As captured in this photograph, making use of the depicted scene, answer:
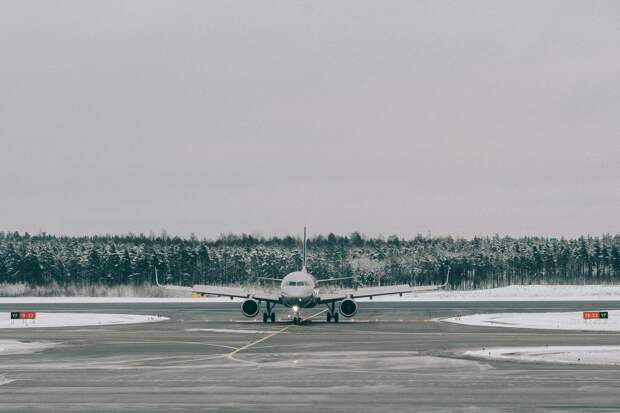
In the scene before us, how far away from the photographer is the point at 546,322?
57656 mm

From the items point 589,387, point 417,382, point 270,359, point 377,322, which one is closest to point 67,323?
point 377,322

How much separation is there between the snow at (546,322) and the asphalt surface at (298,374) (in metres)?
4.63

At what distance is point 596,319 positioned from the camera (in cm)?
5966

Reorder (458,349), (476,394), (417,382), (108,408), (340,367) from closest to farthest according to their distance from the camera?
(108,408)
(476,394)
(417,382)
(340,367)
(458,349)

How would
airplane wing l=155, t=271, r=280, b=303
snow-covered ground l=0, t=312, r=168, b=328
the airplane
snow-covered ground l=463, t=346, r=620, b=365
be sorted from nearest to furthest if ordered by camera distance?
1. snow-covered ground l=463, t=346, r=620, b=365
2. snow-covered ground l=0, t=312, r=168, b=328
3. the airplane
4. airplane wing l=155, t=271, r=280, b=303

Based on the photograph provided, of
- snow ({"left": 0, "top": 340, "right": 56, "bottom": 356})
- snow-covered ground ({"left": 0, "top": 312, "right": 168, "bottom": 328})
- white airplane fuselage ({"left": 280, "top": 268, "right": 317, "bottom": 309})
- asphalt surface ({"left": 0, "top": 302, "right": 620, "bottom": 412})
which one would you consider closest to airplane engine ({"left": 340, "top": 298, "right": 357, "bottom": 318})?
white airplane fuselage ({"left": 280, "top": 268, "right": 317, "bottom": 309})

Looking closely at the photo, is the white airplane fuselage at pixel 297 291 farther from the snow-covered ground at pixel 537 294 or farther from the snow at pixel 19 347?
the snow-covered ground at pixel 537 294

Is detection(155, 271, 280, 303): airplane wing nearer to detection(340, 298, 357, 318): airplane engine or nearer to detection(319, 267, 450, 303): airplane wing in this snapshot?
detection(319, 267, 450, 303): airplane wing

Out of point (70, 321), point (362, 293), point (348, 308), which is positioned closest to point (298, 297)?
point (348, 308)

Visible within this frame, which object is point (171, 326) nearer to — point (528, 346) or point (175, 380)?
point (528, 346)

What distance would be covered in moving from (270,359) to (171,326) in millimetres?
24051

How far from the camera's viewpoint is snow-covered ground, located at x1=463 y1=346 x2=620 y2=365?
108ft

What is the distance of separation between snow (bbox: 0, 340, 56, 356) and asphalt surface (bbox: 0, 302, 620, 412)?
3.11 ft

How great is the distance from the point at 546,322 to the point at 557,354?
23.4 metres
